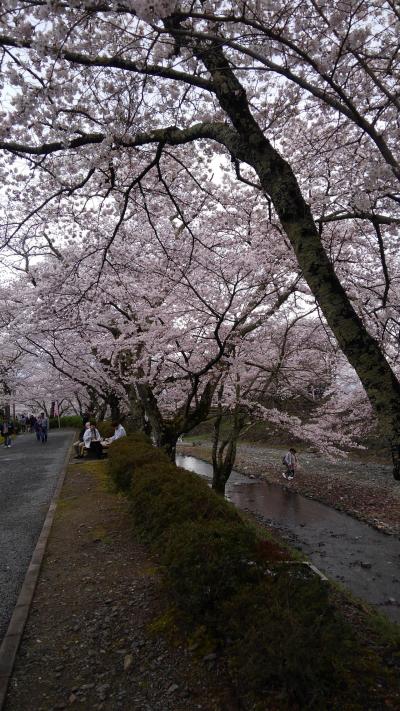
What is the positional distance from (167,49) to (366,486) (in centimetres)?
1585

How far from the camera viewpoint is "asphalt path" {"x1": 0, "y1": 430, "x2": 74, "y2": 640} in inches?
206

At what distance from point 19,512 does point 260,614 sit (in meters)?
7.15

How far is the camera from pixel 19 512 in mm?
8836

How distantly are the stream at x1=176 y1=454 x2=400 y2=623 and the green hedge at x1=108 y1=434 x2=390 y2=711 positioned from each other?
415 cm

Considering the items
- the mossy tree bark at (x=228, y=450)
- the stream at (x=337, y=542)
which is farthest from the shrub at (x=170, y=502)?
the stream at (x=337, y=542)

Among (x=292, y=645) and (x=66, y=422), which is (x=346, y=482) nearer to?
(x=292, y=645)

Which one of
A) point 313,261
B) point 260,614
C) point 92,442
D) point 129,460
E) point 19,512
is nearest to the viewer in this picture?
point 313,261

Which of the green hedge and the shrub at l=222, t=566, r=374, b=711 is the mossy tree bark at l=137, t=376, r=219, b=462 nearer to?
the green hedge

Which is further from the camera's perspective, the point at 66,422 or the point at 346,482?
the point at 66,422

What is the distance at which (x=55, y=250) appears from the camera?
1312 centimetres

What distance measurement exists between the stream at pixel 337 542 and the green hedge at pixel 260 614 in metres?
4.15

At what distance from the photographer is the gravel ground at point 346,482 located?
12.9 m

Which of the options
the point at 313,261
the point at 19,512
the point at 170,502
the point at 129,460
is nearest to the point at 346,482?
the point at 129,460

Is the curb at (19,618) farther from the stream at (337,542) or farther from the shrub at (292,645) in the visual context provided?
the stream at (337,542)
